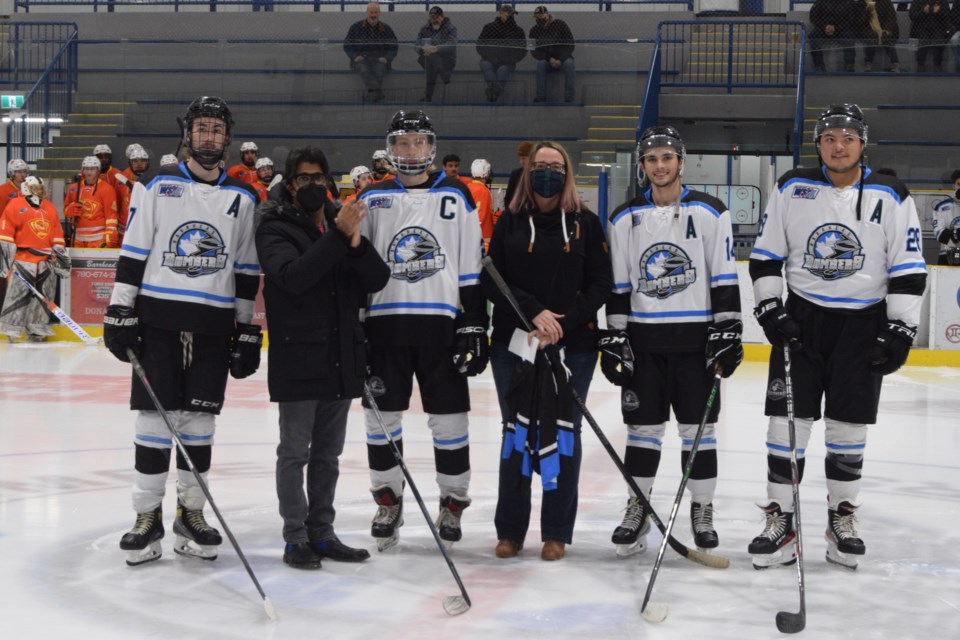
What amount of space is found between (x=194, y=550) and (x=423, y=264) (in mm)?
1195

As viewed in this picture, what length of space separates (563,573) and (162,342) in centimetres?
146


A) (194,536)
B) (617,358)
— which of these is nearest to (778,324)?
(617,358)

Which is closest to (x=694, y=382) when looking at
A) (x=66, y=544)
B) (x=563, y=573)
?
(x=563, y=573)

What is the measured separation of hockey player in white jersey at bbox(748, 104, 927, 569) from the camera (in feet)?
13.1

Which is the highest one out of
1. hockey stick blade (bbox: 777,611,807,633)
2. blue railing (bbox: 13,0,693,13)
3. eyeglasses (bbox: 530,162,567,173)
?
blue railing (bbox: 13,0,693,13)

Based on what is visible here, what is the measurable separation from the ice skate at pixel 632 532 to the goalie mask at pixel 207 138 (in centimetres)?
178

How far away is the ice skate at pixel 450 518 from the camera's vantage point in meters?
4.20

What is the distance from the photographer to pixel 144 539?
3.94m

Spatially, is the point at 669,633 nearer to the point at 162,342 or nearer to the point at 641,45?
the point at 162,342

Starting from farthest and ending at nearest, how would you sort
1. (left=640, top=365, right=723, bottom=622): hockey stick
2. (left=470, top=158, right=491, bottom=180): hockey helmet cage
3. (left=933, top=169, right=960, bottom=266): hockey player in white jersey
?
1. (left=470, top=158, right=491, bottom=180): hockey helmet cage
2. (left=933, top=169, right=960, bottom=266): hockey player in white jersey
3. (left=640, top=365, right=723, bottom=622): hockey stick

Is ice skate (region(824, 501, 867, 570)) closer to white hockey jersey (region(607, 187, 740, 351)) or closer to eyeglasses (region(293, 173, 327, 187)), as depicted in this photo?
white hockey jersey (region(607, 187, 740, 351))

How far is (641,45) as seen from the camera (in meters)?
12.2

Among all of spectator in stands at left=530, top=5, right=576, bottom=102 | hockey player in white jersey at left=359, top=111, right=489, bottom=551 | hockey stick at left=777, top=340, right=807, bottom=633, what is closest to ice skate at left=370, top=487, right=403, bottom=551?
hockey player in white jersey at left=359, top=111, right=489, bottom=551

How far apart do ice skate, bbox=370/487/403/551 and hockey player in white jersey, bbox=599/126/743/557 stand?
2.45ft
